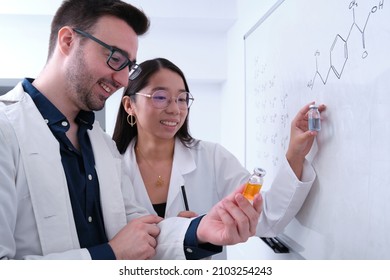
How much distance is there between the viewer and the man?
0.78m

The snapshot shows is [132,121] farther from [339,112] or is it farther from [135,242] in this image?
[339,112]

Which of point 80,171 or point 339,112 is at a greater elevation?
point 339,112

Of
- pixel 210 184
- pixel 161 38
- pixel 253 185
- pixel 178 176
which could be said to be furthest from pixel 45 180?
pixel 161 38

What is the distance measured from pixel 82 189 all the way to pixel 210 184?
65 centimetres

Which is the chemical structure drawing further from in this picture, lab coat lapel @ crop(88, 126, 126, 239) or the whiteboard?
lab coat lapel @ crop(88, 126, 126, 239)

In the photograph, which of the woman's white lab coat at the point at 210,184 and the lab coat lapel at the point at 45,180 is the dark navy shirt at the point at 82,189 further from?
the woman's white lab coat at the point at 210,184

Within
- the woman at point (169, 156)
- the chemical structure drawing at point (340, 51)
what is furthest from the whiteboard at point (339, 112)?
the woman at point (169, 156)

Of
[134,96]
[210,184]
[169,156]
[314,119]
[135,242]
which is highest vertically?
[134,96]

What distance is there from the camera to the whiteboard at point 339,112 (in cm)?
83

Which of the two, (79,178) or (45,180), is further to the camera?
(79,178)

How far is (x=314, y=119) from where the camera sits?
1.09 m

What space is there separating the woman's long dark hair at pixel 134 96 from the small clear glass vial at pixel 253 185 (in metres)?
0.76
